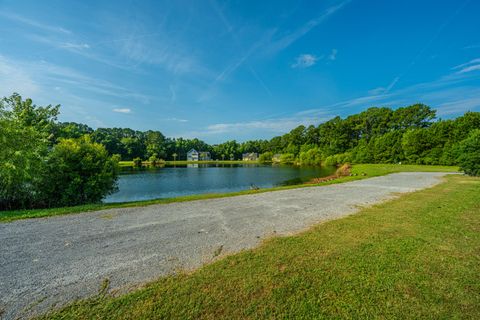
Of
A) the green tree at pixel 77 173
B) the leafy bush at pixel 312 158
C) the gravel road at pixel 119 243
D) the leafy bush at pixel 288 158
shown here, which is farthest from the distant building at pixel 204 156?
the gravel road at pixel 119 243

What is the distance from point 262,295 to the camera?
2.71 m

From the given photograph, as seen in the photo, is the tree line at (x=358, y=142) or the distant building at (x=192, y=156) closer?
the tree line at (x=358, y=142)

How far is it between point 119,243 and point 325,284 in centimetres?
445

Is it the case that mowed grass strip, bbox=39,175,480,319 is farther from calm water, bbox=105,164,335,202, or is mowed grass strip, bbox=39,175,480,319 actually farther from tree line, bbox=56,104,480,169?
tree line, bbox=56,104,480,169

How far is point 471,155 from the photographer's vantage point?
1700 cm

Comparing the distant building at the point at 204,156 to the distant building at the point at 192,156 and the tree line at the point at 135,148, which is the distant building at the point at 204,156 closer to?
the distant building at the point at 192,156

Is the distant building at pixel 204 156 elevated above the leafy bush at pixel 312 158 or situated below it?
above

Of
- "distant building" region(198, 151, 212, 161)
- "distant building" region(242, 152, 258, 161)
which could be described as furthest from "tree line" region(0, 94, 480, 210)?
"distant building" region(198, 151, 212, 161)

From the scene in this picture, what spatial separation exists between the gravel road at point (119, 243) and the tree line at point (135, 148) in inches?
164

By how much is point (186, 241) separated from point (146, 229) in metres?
1.61

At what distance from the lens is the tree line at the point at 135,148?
8680mm

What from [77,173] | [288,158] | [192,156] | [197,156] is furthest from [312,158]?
[192,156]

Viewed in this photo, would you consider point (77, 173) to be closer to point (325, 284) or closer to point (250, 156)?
point (325, 284)

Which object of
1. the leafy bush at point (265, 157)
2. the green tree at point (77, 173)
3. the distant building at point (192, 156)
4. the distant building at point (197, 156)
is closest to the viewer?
the green tree at point (77, 173)
